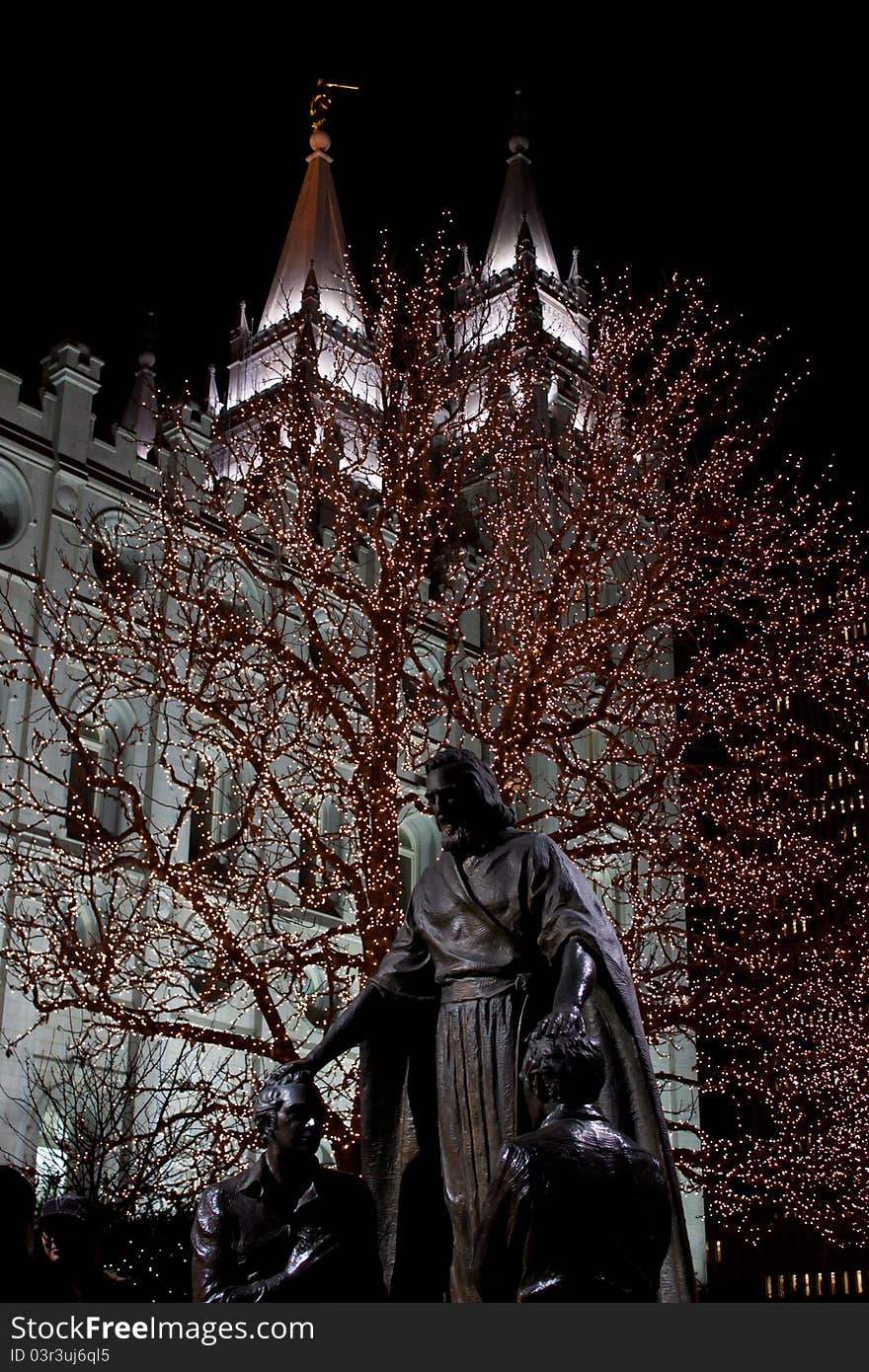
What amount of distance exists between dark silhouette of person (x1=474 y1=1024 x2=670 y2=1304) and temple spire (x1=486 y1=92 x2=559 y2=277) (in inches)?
1343

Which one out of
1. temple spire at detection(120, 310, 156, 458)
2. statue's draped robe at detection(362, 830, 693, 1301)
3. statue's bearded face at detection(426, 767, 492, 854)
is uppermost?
temple spire at detection(120, 310, 156, 458)

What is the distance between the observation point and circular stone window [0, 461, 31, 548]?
21312 millimetres

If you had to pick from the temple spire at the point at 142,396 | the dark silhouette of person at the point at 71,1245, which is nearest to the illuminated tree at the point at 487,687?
the dark silhouette of person at the point at 71,1245

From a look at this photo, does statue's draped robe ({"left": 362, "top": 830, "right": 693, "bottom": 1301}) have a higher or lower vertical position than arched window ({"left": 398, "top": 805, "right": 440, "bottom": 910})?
lower

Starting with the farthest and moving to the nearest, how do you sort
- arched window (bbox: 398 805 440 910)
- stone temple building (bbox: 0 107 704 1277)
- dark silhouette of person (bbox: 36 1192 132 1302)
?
1. arched window (bbox: 398 805 440 910)
2. stone temple building (bbox: 0 107 704 1277)
3. dark silhouette of person (bbox: 36 1192 132 1302)

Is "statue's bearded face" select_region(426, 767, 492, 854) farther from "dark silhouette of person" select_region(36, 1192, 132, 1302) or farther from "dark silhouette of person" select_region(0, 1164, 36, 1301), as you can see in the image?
Answer: "dark silhouette of person" select_region(36, 1192, 132, 1302)

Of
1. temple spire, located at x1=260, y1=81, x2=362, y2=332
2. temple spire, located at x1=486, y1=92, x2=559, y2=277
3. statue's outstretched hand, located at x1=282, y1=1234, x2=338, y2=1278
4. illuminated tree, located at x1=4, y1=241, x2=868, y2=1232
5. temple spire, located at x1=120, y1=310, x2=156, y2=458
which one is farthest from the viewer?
temple spire, located at x1=120, y1=310, x2=156, y2=458

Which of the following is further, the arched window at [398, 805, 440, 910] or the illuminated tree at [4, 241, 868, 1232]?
the arched window at [398, 805, 440, 910]

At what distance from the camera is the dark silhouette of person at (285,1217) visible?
4211mm

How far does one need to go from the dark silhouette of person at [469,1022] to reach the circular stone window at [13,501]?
692 inches

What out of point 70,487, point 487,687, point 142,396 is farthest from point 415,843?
point 142,396

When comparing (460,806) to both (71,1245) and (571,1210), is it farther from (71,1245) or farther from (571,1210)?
(71,1245)

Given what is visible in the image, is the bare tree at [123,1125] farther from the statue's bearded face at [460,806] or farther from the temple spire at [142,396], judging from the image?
the temple spire at [142,396]

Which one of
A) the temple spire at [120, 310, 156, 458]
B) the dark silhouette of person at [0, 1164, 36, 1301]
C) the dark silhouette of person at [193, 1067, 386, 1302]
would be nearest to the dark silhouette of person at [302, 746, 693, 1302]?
the dark silhouette of person at [193, 1067, 386, 1302]
